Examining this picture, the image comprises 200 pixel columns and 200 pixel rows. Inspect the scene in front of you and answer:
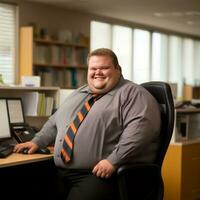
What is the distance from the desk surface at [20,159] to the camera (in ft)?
8.14

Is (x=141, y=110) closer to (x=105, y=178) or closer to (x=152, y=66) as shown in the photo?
(x=105, y=178)

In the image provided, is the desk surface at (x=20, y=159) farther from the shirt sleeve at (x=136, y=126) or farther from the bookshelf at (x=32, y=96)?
the bookshelf at (x=32, y=96)

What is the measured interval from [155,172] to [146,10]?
611cm

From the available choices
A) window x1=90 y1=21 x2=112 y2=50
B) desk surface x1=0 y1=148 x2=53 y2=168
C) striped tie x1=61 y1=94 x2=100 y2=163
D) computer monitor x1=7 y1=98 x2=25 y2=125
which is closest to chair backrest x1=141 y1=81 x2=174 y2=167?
striped tie x1=61 y1=94 x2=100 y2=163

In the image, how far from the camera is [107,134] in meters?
2.44

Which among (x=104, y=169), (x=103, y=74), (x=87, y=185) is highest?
(x=103, y=74)

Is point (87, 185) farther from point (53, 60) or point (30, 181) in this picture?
point (53, 60)

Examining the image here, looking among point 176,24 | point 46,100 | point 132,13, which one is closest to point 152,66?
point 176,24

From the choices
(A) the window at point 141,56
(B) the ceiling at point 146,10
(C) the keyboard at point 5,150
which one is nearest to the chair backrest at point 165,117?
(C) the keyboard at point 5,150

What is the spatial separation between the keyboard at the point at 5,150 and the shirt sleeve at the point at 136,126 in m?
0.69

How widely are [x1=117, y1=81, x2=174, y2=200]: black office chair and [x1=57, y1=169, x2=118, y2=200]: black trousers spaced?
0.28 ft

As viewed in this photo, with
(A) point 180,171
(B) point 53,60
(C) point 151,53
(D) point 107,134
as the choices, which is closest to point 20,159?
(D) point 107,134

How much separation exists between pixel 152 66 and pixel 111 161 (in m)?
8.41

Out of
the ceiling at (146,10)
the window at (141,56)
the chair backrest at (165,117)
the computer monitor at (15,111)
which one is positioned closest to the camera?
the chair backrest at (165,117)
